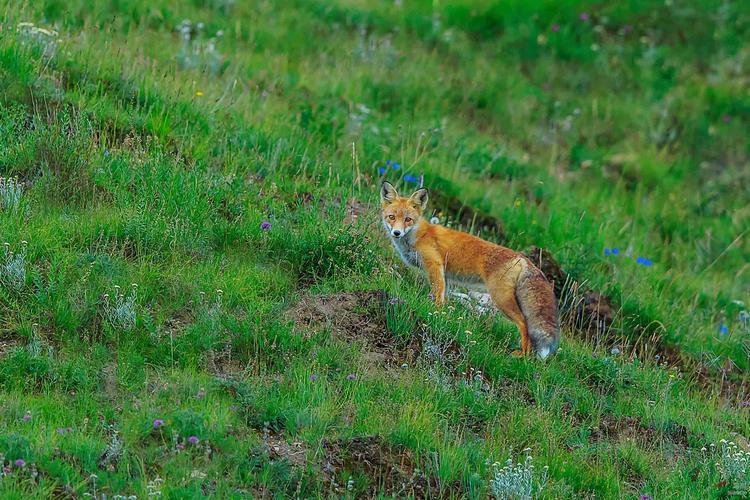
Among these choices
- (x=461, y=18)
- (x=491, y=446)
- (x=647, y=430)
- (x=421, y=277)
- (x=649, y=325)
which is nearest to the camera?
(x=491, y=446)

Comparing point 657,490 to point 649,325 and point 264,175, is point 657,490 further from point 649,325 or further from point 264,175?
point 264,175

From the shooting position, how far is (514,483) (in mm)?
6441

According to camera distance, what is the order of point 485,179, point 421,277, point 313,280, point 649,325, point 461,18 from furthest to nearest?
point 461,18, point 485,179, point 649,325, point 421,277, point 313,280

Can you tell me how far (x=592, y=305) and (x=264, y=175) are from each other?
11.6 feet

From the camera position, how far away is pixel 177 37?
45.5ft

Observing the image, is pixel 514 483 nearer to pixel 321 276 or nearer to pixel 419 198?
pixel 321 276

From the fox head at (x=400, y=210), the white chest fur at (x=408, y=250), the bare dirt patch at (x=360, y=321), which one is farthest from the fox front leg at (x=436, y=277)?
the bare dirt patch at (x=360, y=321)

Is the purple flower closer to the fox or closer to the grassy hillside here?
the grassy hillside

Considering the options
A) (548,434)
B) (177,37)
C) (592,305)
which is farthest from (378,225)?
(177,37)

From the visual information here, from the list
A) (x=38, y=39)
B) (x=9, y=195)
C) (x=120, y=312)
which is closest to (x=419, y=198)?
(x=120, y=312)

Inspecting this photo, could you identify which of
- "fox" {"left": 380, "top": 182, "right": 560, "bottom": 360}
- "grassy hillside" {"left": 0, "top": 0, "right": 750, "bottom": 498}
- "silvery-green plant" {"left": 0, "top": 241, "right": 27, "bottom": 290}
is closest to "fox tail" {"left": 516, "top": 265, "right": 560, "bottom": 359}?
"fox" {"left": 380, "top": 182, "right": 560, "bottom": 360}

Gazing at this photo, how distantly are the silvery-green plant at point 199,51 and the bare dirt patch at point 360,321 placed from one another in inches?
195

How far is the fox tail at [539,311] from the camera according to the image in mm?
8195

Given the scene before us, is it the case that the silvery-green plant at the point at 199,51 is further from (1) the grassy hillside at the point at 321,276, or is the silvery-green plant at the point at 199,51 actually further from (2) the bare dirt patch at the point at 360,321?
(2) the bare dirt patch at the point at 360,321
